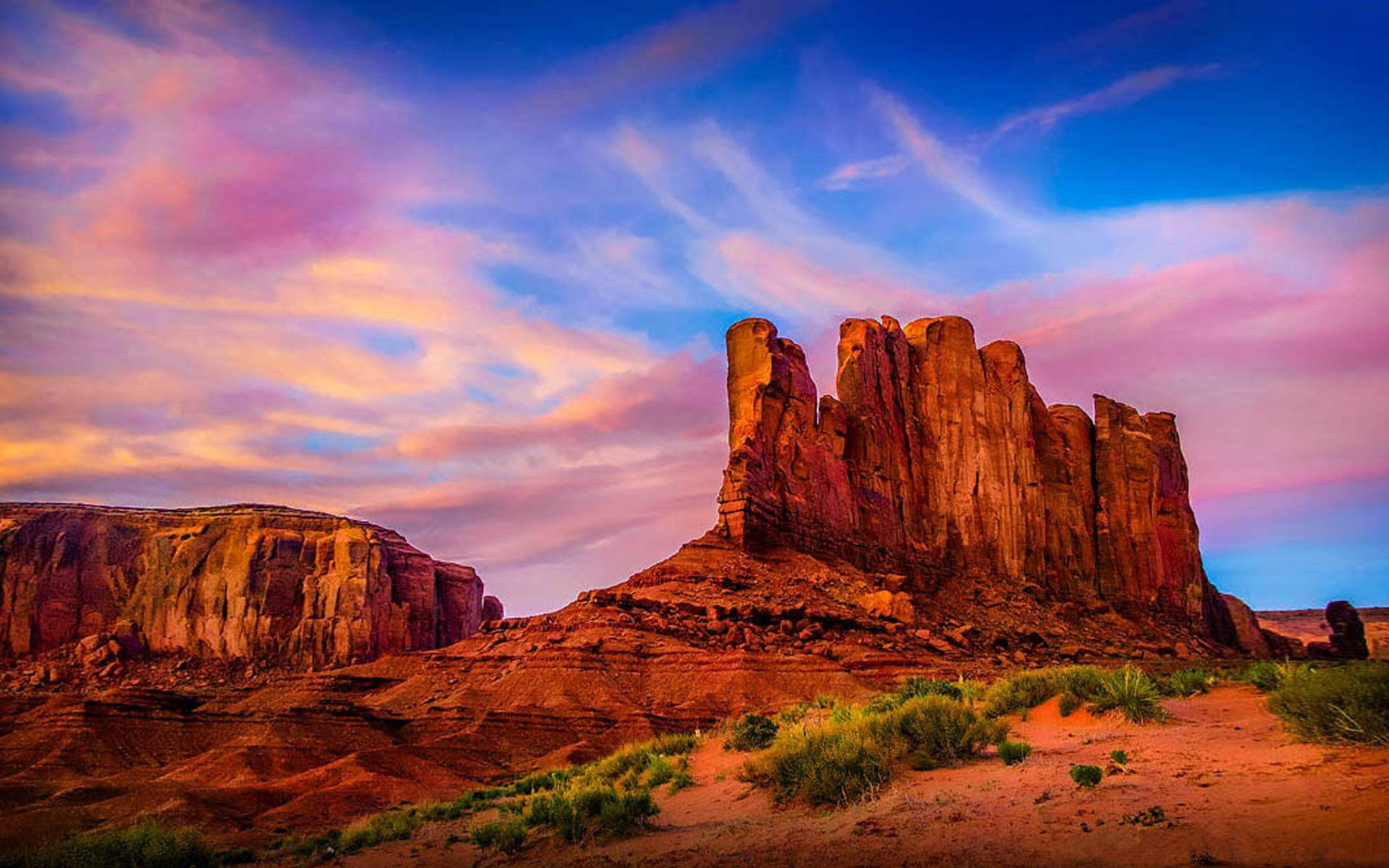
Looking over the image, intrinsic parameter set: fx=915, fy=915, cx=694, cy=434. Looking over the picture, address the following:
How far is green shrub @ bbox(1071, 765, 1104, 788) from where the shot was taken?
11.8 metres

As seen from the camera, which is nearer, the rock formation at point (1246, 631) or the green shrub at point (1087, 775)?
the green shrub at point (1087, 775)

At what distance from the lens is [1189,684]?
20734 mm

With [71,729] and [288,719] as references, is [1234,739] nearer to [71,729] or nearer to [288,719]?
[288,719]

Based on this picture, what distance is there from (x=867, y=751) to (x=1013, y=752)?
7.41 ft

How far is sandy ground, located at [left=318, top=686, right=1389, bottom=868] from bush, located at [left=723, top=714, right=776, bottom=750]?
4.51 meters

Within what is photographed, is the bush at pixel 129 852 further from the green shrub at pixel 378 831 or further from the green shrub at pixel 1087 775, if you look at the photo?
the green shrub at pixel 1087 775

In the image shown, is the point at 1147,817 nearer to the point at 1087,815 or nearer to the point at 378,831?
the point at 1087,815

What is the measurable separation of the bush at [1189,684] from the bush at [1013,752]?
7.78m

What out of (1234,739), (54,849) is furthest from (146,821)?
(1234,739)

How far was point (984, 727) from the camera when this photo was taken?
15727mm

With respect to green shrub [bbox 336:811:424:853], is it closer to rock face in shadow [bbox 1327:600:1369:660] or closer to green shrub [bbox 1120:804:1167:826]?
green shrub [bbox 1120:804:1167:826]

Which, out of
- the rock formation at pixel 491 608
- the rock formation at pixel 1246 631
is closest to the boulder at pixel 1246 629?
the rock formation at pixel 1246 631

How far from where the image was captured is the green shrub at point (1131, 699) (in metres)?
16.8

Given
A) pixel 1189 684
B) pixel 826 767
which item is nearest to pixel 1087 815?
pixel 826 767
